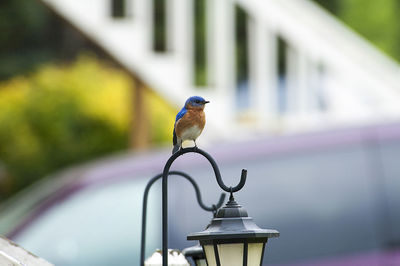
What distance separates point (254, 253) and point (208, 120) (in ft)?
23.2

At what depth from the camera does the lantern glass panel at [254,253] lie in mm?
1994

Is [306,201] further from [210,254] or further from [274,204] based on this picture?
[210,254]

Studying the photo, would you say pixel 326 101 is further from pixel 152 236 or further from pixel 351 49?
pixel 152 236

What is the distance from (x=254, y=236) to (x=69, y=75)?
9714 millimetres

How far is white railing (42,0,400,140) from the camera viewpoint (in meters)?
8.64

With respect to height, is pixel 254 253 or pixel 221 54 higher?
pixel 221 54

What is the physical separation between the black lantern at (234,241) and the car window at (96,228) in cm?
267

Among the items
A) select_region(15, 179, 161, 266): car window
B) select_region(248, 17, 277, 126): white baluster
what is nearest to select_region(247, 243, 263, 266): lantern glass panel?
select_region(15, 179, 161, 266): car window

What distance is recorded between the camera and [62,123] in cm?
1133

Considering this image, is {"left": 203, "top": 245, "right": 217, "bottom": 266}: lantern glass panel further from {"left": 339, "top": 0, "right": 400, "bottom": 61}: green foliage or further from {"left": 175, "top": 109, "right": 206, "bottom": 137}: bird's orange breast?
{"left": 339, "top": 0, "right": 400, "bottom": 61}: green foliage

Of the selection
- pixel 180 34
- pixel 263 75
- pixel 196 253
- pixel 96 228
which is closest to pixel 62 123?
pixel 180 34

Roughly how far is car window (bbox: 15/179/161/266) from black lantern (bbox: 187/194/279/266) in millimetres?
2674

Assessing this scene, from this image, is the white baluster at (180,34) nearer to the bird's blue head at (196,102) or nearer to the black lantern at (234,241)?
the bird's blue head at (196,102)

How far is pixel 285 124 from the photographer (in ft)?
31.7
